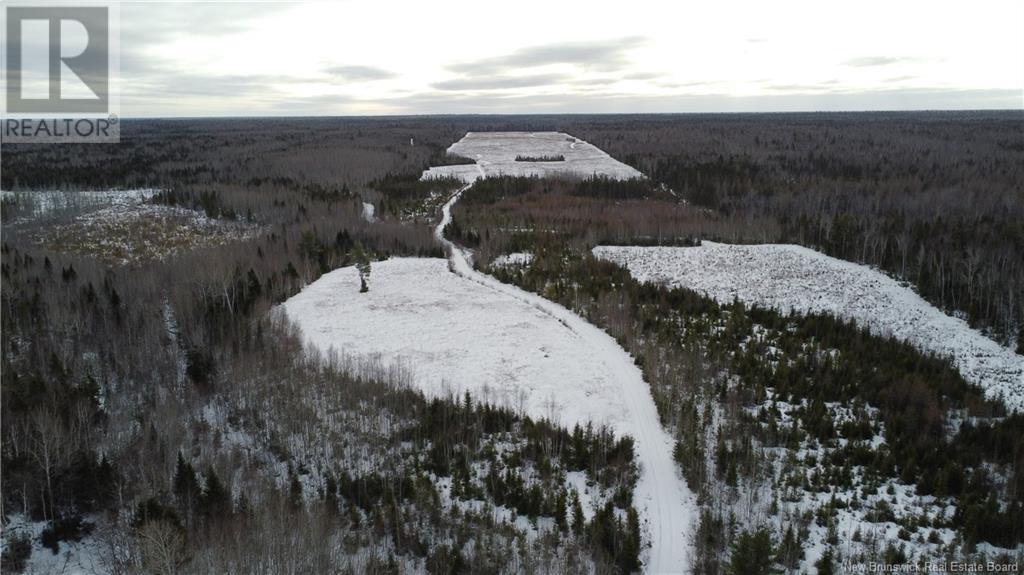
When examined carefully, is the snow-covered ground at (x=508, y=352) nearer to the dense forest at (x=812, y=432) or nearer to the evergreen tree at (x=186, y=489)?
the dense forest at (x=812, y=432)

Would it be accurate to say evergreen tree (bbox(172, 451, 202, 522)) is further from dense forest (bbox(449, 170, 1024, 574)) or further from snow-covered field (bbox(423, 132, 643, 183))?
snow-covered field (bbox(423, 132, 643, 183))

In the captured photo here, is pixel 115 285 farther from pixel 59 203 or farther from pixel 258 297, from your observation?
pixel 59 203

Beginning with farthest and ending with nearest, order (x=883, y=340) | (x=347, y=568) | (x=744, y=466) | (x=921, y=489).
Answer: (x=883, y=340) → (x=744, y=466) → (x=921, y=489) → (x=347, y=568)

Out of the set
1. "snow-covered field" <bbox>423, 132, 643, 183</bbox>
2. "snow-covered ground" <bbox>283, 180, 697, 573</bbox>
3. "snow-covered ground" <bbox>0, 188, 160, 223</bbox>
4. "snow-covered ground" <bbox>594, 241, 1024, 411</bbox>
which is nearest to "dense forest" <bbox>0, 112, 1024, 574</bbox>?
"snow-covered ground" <bbox>283, 180, 697, 573</bbox>

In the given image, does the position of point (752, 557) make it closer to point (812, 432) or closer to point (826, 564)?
point (826, 564)

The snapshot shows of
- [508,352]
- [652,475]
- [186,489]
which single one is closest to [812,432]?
[652,475]

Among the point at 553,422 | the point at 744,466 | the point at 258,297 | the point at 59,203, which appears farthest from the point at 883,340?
the point at 59,203
